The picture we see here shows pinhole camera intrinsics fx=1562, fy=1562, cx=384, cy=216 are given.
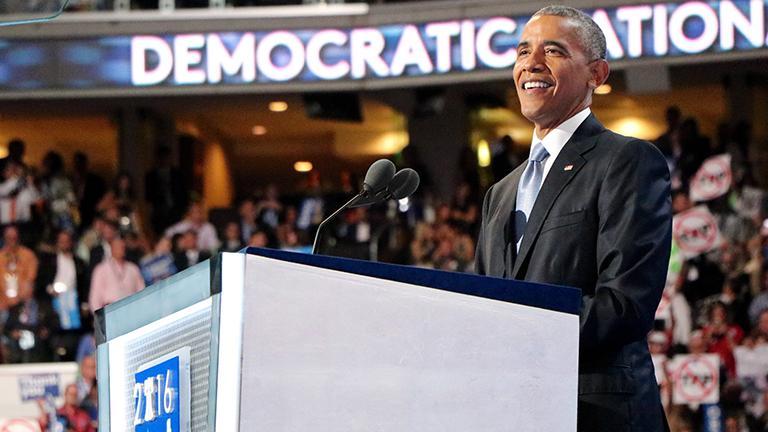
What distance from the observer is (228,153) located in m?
21.9

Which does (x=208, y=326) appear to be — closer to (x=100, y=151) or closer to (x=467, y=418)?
(x=467, y=418)

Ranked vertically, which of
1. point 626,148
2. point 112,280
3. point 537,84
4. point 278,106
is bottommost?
point 112,280

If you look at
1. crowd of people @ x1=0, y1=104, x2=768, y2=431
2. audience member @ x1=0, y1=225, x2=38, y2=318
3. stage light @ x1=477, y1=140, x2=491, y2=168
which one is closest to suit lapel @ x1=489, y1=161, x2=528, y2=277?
crowd of people @ x1=0, y1=104, x2=768, y2=431

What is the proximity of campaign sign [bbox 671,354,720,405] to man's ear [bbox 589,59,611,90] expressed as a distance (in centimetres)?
865

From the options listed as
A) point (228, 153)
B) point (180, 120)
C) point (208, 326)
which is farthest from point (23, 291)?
point (208, 326)

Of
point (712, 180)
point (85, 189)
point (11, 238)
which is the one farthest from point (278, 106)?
point (712, 180)

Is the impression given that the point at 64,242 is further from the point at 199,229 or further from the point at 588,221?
the point at 588,221

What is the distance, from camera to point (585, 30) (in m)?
3.16

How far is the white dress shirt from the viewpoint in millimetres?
3197

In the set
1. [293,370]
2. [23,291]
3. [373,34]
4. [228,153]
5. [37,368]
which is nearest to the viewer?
[293,370]

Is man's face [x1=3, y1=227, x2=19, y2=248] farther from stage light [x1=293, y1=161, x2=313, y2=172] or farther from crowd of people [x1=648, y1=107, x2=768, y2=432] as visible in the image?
stage light [x1=293, y1=161, x2=313, y2=172]

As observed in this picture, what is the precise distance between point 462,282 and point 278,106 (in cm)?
1726

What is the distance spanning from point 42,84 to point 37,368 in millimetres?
5524

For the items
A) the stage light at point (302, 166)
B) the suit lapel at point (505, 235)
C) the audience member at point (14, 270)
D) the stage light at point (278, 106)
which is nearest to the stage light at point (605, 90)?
the stage light at point (278, 106)
